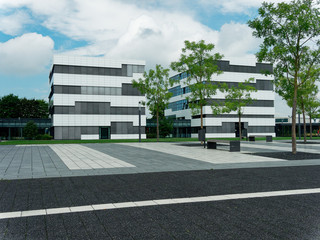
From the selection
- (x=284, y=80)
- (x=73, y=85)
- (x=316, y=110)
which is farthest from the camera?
(x=73, y=85)

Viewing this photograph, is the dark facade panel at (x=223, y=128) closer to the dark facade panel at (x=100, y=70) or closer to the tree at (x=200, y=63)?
the dark facade panel at (x=100, y=70)

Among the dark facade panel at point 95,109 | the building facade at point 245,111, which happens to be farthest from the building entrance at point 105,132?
the building facade at point 245,111

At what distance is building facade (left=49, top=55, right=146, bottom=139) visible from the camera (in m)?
54.4

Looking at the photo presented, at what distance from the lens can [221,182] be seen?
345 inches

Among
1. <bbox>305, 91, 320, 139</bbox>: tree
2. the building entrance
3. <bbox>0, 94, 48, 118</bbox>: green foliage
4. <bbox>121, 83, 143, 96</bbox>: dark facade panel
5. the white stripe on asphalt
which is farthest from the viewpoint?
<bbox>0, 94, 48, 118</bbox>: green foliage

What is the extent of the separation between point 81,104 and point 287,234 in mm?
53580

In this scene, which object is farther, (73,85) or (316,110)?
(73,85)

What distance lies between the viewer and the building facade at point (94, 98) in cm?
5441

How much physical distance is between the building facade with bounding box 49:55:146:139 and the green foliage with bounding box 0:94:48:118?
18616 mm

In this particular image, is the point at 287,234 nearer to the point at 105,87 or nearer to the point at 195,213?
the point at 195,213

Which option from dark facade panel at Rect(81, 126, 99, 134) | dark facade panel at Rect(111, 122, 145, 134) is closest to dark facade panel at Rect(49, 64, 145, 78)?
dark facade panel at Rect(111, 122, 145, 134)

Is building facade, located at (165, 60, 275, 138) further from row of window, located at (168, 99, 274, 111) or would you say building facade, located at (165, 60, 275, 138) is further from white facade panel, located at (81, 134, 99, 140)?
white facade panel, located at (81, 134, 99, 140)

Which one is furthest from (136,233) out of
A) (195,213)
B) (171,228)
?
(195,213)

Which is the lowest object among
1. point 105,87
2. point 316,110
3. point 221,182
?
point 221,182
